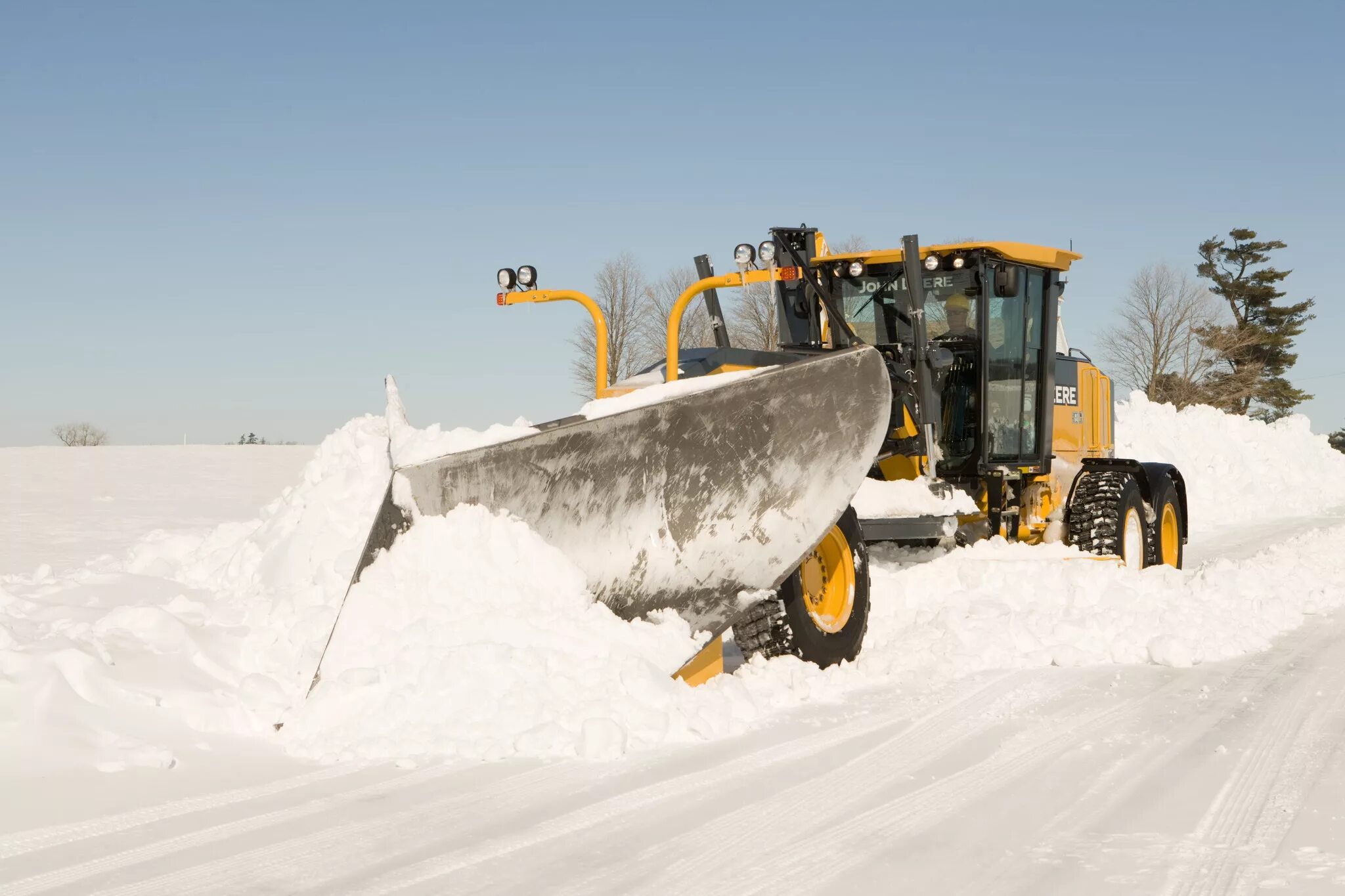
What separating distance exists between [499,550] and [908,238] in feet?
11.9

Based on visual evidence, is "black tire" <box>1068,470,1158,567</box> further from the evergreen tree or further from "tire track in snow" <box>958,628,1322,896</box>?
the evergreen tree

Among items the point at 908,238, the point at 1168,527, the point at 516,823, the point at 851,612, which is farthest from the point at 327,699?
the point at 1168,527

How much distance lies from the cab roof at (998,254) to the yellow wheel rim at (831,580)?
2553 mm

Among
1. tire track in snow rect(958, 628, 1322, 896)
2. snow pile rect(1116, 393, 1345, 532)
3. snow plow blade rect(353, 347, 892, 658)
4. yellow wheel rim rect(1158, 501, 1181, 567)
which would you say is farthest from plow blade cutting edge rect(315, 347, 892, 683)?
snow pile rect(1116, 393, 1345, 532)

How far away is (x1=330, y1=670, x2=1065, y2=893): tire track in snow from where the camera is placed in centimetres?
286

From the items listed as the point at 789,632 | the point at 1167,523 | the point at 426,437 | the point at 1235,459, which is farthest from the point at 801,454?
the point at 1235,459

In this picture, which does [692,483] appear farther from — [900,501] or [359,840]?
[900,501]

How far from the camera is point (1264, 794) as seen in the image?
3.60 metres

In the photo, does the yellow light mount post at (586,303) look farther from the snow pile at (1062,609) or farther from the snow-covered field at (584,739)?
the snow pile at (1062,609)

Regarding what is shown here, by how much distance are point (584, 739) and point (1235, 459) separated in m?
20.5

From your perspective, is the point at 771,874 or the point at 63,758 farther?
the point at 63,758

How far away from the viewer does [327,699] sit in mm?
3973

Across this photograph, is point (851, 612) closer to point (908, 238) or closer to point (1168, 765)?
point (1168, 765)

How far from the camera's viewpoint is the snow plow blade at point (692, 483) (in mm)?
4395
